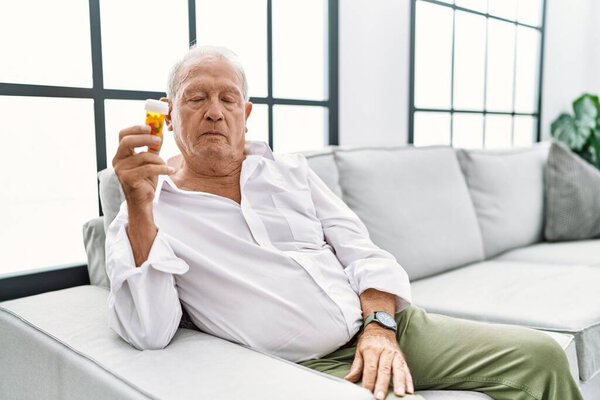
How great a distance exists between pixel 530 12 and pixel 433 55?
1.21 meters

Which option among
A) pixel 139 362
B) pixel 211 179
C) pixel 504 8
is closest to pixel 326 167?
pixel 211 179

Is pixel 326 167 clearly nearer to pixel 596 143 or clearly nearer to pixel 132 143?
pixel 132 143

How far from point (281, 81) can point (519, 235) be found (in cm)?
131

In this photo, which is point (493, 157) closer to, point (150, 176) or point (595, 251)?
point (595, 251)

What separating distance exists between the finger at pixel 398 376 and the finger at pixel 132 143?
65 cm

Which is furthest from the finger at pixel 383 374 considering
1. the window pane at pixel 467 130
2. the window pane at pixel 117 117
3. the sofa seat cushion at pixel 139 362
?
the window pane at pixel 467 130

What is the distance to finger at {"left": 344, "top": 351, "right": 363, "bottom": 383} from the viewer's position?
1223 mm

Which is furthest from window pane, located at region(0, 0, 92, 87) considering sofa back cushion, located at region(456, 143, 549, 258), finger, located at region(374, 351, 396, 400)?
sofa back cushion, located at region(456, 143, 549, 258)

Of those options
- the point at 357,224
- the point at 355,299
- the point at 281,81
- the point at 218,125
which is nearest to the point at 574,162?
the point at 281,81

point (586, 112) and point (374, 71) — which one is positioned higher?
point (374, 71)

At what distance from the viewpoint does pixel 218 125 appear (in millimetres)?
1484

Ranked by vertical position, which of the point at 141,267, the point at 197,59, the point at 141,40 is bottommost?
the point at 141,267

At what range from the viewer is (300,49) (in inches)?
104

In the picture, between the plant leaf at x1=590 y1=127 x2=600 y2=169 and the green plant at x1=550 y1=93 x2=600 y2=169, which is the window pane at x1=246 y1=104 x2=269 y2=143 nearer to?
the green plant at x1=550 y1=93 x2=600 y2=169
